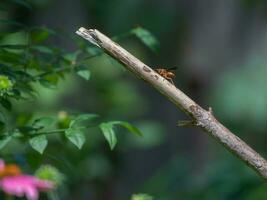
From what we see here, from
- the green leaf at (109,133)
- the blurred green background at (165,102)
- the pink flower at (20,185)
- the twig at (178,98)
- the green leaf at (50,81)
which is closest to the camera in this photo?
the pink flower at (20,185)

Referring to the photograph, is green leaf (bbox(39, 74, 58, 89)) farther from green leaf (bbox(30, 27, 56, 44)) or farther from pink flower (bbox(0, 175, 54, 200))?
pink flower (bbox(0, 175, 54, 200))

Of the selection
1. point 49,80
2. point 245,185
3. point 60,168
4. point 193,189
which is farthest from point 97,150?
point 49,80

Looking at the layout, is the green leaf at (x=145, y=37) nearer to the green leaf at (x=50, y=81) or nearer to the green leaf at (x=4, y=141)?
the green leaf at (x=50, y=81)

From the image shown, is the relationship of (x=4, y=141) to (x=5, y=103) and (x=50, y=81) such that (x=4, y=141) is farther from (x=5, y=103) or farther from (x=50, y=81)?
(x=50, y=81)

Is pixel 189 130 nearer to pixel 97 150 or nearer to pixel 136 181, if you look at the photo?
pixel 136 181

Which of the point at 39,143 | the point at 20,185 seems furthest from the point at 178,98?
the point at 20,185

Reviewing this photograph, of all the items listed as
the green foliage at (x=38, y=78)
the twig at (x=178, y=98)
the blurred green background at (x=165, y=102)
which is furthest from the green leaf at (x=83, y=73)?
the blurred green background at (x=165, y=102)
